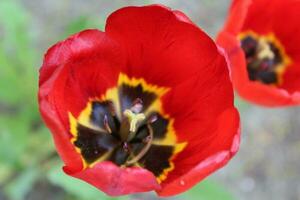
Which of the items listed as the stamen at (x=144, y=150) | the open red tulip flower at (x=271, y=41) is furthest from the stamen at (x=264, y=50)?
the stamen at (x=144, y=150)

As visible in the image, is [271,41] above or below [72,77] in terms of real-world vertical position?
below

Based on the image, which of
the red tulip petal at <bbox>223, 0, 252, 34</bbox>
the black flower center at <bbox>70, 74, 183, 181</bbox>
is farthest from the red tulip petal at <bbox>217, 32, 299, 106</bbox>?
the black flower center at <bbox>70, 74, 183, 181</bbox>

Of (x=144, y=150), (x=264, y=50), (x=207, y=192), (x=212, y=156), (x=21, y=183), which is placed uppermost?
(x=212, y=156)

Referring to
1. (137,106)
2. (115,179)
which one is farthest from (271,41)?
(115,179)

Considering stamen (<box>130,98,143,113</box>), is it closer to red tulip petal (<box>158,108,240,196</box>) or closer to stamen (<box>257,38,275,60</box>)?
red tulip petal (<box>158,108,240,196</box>)

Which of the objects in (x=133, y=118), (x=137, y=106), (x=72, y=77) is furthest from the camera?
(x=137, y=106)

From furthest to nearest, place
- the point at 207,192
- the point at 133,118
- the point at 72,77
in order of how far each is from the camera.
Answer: the point at 207,192, the point at 133,118, the point at 72,77

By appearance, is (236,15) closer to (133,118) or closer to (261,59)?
(133,118)

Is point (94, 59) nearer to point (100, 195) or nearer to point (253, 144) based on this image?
point (100, 195)

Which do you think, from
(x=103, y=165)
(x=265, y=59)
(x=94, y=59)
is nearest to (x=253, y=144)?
(x=265, y=59)
